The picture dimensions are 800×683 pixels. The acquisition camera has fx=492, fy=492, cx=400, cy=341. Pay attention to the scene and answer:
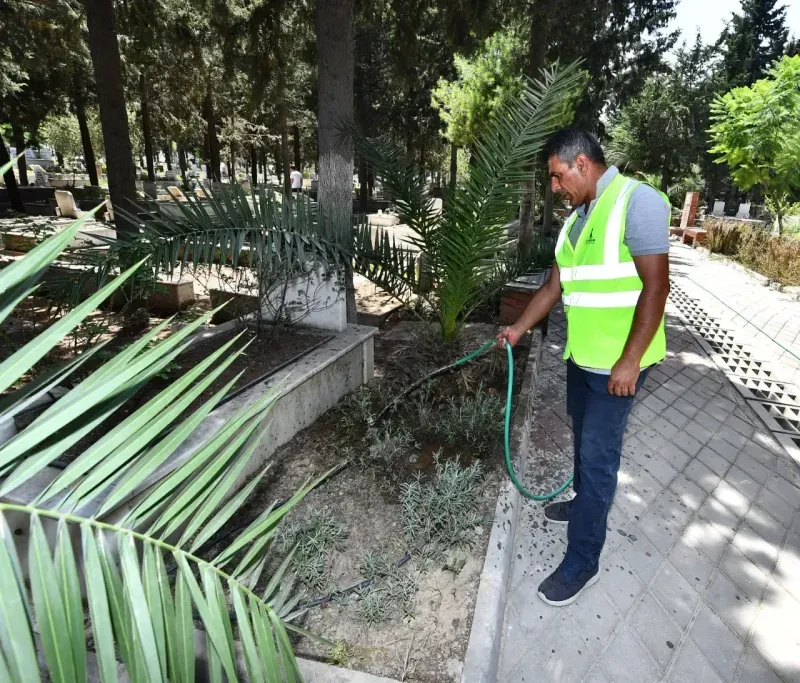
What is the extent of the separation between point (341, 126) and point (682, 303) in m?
6.55

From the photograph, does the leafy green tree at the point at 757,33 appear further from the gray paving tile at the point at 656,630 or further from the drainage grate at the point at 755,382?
the gray paving tile at the point at 656,630

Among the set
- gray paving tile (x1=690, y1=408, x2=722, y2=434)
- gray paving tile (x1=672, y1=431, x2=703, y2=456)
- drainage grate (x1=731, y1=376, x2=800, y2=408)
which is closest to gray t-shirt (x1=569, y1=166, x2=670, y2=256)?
gray paving tile (x1=672, y1=431, x2=703, y2=456)

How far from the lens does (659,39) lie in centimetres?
1659

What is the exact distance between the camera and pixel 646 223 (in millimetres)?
1979

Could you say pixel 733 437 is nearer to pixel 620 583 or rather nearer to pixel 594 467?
pixel 620 583

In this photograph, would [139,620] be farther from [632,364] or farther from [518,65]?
[518,65]

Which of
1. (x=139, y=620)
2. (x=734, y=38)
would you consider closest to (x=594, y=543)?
(x=139, y=620)

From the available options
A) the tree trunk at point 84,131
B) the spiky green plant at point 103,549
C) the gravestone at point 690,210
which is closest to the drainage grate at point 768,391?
the spiky green plant at point 103,549

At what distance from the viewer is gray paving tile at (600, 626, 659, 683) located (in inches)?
84.3

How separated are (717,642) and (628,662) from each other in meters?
0.46

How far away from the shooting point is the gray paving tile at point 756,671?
213 cm

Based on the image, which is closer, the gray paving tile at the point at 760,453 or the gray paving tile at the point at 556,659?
the gray paving tile at the point at 556,659

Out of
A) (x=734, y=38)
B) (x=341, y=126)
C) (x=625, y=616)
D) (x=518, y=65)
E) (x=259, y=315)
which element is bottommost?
(x=625, y=616)

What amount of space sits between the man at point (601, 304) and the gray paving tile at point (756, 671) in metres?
0.70
